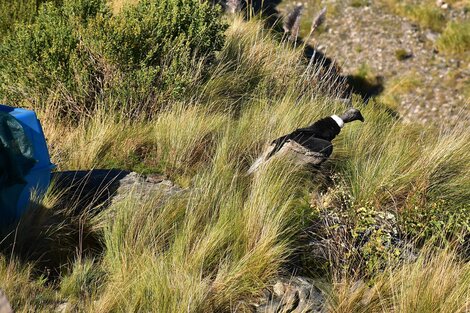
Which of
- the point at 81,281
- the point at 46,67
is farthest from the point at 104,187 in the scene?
the point at 46,67

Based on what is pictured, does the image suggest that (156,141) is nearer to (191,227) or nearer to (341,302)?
(191,227)

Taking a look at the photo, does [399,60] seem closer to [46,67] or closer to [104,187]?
[46,67]

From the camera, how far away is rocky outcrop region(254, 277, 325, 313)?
137 inches

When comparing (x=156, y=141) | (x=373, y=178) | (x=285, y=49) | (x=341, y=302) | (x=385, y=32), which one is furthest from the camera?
(x=385, y=32)

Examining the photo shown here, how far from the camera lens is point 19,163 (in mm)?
3869

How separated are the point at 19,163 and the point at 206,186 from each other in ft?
3.59

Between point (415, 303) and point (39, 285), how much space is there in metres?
1.82

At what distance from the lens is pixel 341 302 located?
138 inches

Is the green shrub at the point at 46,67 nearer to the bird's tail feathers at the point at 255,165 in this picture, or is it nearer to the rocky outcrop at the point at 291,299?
the bird's tail feathers at the point at 255,165

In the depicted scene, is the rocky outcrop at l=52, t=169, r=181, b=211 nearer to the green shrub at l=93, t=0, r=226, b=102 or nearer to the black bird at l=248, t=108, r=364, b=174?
the black bird at l=248, t=108, r=364, b=174

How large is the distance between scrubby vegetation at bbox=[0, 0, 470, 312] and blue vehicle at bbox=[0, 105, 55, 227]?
0.12 m

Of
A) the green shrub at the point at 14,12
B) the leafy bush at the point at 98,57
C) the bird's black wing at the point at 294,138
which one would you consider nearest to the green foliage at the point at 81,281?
the bird's black wing at the point at 294,138

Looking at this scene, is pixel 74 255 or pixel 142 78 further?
pixel 142 78

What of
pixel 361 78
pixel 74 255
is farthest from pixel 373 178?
pixel 361 78
